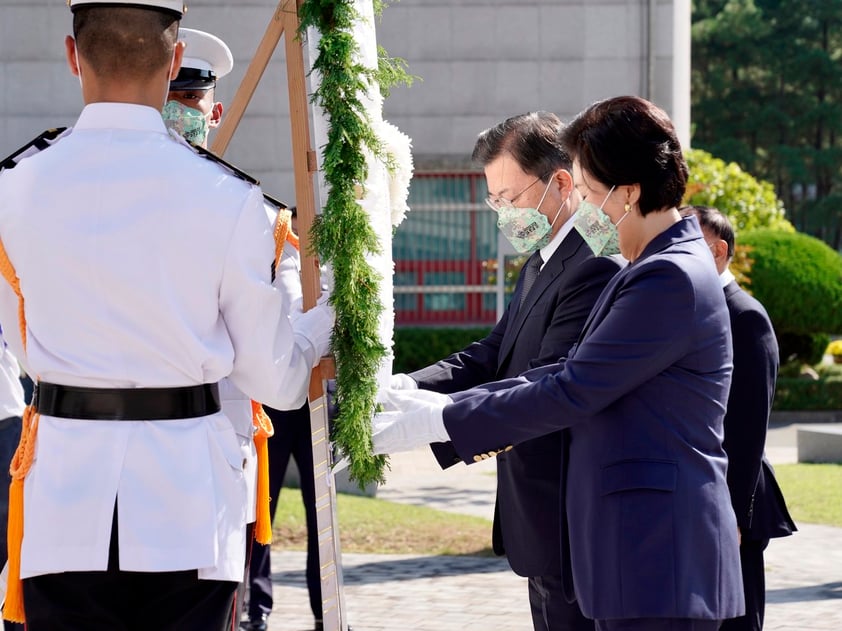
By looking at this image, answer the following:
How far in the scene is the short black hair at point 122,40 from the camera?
284 centimetres

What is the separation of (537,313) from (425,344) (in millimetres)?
13884

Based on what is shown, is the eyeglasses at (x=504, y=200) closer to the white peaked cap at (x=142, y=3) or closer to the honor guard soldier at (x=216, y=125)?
the honor guard soldier at (x=216, y=125)

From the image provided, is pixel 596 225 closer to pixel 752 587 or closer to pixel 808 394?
pixel 752 587

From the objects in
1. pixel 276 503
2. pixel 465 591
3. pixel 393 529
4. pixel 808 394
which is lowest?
pixel 808 394

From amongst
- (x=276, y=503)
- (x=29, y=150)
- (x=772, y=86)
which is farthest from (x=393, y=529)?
(x=772, y=86)

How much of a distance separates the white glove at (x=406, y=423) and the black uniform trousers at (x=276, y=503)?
3.15 meters

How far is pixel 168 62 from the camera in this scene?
2.91 metres

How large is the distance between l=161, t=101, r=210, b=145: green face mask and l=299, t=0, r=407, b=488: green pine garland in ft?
2.53

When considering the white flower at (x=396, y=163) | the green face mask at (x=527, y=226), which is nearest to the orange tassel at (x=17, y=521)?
the white flower at (x=396, y=163)

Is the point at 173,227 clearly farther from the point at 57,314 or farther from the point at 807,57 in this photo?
the point at 807,57

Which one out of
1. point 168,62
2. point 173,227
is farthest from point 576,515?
point 168,62

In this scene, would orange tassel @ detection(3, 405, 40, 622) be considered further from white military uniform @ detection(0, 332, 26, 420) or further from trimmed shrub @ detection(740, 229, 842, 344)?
trimmed shrub @ detection(740, 229, 842, 344)

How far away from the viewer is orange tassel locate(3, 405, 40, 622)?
2.95m

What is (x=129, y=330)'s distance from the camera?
277 centimetres
